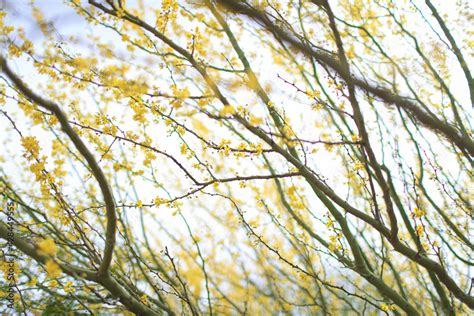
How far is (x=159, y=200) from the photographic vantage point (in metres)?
2.72

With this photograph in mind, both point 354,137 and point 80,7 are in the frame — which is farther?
point 80,7

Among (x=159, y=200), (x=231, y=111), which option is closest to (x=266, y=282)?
(x=159, y=200)

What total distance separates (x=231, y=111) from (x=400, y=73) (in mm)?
3067

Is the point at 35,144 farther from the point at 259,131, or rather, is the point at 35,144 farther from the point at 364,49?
the point at 364,49

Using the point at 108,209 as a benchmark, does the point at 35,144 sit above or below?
above

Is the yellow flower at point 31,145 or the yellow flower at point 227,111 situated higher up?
the yellow flower at point 227,111

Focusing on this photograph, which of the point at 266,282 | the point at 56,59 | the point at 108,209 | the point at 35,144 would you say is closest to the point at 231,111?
the point at 108,209

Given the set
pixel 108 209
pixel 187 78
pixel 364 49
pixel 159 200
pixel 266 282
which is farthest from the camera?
pixel 266 282

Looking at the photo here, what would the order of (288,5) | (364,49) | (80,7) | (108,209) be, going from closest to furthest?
1. (108,209)
2. (80,7)
3. (288,5)
4. (364,49)

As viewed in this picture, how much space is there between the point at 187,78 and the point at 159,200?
2023 millimetres

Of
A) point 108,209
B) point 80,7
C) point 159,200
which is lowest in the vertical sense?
point 108,209

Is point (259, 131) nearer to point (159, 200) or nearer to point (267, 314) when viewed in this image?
point (159, 200)

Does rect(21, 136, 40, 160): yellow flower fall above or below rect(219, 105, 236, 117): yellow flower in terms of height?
below

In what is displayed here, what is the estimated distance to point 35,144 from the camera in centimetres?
214
